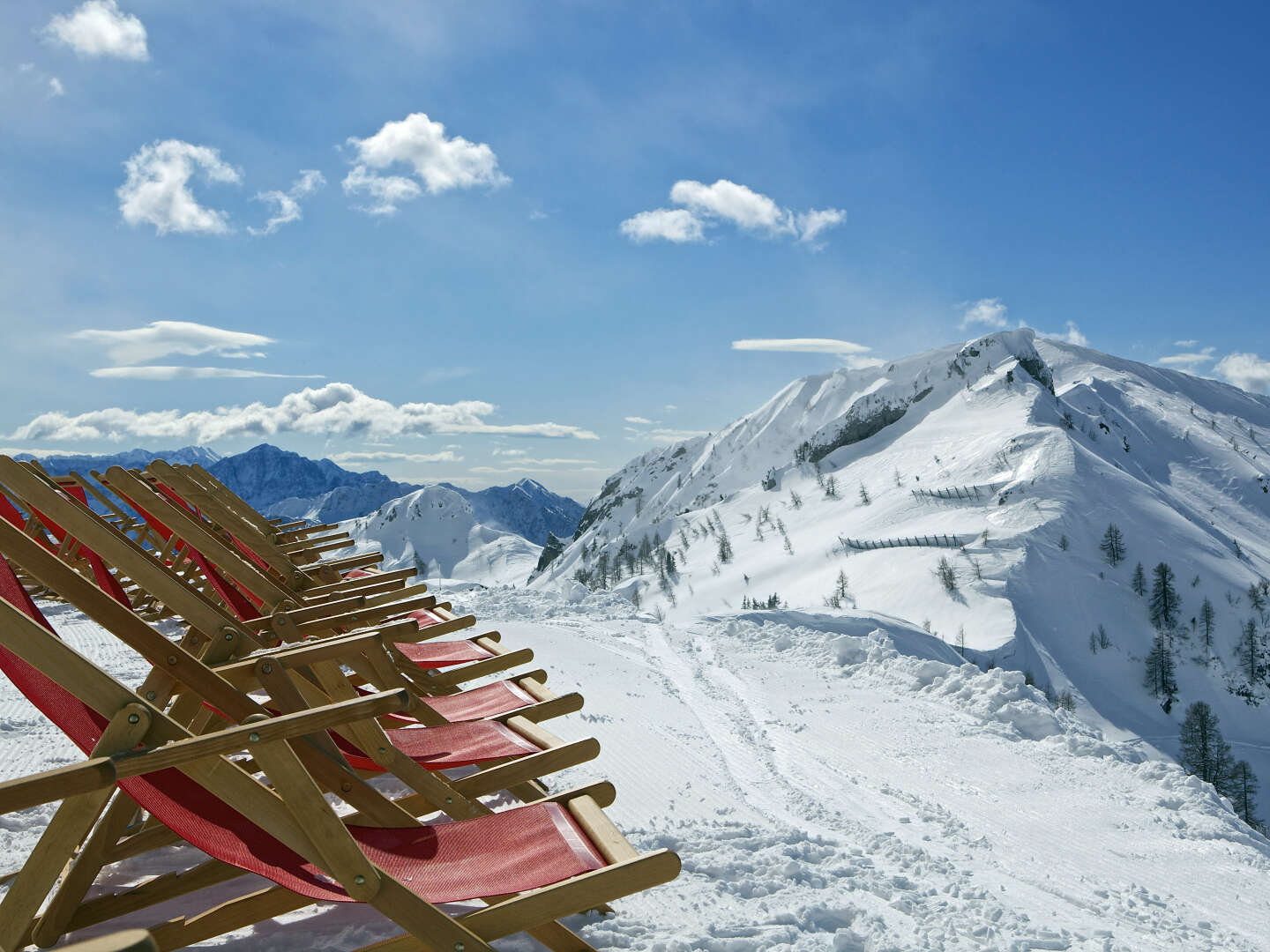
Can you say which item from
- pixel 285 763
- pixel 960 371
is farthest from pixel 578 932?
pixel 960 371

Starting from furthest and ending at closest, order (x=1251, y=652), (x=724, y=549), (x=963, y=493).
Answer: (x=724, y=549) → (x=963, y=493) → (x=1251, y=652)

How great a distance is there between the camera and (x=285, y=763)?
1.72 m

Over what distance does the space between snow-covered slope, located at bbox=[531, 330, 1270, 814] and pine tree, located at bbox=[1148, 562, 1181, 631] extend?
73 centimetres

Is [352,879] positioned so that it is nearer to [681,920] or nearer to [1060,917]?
[681,920]

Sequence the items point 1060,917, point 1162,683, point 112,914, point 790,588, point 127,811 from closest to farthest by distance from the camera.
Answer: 1. point 112,914
2. point 127,811
3. point 1060,917
4. point 1162,683
5. point 790,588

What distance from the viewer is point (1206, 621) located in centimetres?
5225

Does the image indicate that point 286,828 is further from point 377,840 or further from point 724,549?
point 724,549

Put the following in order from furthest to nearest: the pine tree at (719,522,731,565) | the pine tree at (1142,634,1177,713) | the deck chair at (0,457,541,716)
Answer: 1. the pine tree at (719,522,731,565)
2. the pine tree at (1142,634,1177,713)
3. the deck chair at (0,457,541,716)

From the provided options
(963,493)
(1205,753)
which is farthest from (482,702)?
(963,493)

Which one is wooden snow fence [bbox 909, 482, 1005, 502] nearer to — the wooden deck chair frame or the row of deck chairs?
the row of deck chairs

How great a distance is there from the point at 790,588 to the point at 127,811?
5117 centimetres

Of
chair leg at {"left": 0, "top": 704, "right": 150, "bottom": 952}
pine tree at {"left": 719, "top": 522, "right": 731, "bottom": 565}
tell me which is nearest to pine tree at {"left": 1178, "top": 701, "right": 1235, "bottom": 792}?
chair leg at {"left": 0, "top": 704, "right": 150, "bottom": 952}

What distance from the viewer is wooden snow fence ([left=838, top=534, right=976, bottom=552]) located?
167 ft

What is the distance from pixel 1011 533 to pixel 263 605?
2182 inches
